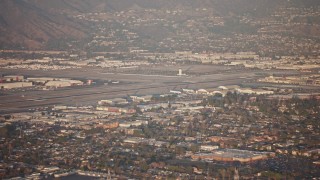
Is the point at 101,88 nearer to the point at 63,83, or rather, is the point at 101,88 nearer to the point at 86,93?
the point at 86,93

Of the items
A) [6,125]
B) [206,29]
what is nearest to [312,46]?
[206,29]

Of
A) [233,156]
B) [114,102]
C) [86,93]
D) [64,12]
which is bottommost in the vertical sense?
[233,156]

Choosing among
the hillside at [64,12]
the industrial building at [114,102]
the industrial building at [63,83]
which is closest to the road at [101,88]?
the industrial building at [114,102]

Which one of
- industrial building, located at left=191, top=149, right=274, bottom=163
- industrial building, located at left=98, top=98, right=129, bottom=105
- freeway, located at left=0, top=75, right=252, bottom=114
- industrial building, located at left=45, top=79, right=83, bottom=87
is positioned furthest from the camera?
industrial building, located at left=45, top=79, right=83, bottom=87

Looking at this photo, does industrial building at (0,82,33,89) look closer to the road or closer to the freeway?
the road

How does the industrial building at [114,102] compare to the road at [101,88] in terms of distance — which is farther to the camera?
the road at [101,88]

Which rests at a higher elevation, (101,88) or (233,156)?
(101,88)

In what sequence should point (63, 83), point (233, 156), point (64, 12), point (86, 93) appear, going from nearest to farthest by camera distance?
point (233, 156)
point (86, 93)
point (63, 83)
point (64, 12)

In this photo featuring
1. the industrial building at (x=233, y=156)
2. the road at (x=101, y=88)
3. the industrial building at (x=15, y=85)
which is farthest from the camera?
the industrial building at (x=15, y=85)

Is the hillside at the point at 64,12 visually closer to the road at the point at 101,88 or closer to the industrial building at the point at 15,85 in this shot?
the road at the point at 101,88

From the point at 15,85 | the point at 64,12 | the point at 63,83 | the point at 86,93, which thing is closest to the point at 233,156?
the point at 86,93

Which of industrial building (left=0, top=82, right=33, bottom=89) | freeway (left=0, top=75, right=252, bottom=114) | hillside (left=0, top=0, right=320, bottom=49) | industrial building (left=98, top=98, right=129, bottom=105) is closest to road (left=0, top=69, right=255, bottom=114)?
freeway (left=0, top=75, right=252, bottom=114)
